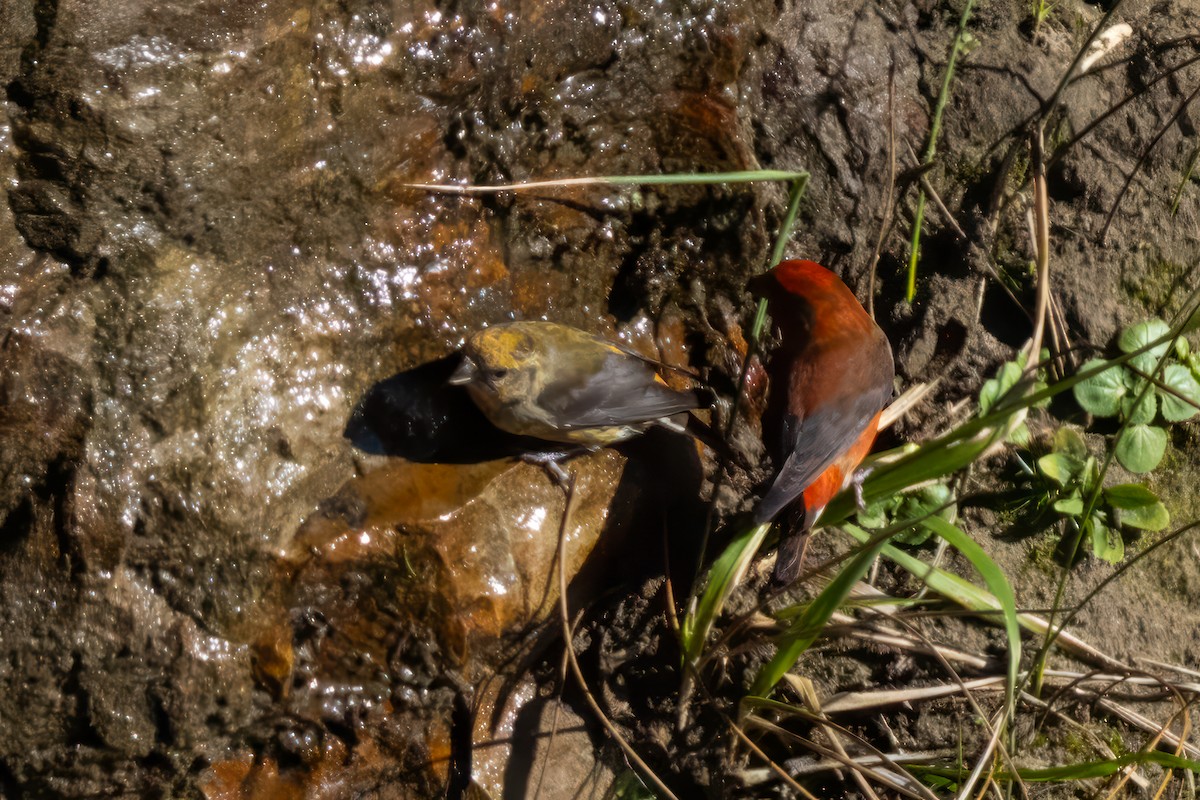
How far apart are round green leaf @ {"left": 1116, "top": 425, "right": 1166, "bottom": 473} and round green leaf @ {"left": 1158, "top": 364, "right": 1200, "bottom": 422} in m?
0.09

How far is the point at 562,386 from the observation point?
3.72 m

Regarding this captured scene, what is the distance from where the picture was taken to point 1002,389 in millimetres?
4031

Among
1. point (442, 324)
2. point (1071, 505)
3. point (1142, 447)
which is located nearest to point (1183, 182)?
point (1142, 447)

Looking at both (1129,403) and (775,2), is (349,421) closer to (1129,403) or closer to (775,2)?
(775,2)

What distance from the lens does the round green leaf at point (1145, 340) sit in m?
4.02

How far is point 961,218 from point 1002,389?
0.89 meters

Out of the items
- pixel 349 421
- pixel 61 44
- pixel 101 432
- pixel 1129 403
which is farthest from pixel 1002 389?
pixel 61 44

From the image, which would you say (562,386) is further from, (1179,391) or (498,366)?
(1179,391)

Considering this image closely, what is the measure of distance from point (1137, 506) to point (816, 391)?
1.31m

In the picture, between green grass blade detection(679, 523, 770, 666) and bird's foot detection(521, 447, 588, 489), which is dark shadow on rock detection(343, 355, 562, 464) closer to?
bird's foot detection(521, 447, 588, 489)

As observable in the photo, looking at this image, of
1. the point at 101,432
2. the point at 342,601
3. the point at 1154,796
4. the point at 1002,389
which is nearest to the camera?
the point at 101,432

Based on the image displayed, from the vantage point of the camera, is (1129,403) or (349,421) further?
(1129,403)

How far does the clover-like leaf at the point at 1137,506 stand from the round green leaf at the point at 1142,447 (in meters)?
0.09

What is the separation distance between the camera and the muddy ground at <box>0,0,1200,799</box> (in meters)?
3.07
